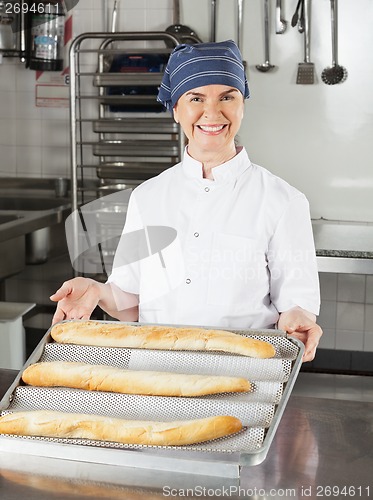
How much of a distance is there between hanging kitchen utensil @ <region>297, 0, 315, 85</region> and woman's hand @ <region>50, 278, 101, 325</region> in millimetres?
2397

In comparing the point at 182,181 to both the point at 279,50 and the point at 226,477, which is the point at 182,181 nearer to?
the point at 226,477

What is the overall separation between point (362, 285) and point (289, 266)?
2187 millimetres

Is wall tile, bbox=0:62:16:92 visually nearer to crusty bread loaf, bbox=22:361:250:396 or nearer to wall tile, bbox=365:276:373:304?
wall tile, bbox=365:276:373:304

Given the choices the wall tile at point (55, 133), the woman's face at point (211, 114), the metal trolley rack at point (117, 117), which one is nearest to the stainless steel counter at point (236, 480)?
the woman's face at point (211, 114)

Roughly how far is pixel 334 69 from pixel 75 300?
2.53m

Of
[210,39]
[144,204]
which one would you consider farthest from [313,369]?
[144,204]

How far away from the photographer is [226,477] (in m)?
1.15

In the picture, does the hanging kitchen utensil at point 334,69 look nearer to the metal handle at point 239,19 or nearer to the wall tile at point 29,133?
the metal handle at point 239,19

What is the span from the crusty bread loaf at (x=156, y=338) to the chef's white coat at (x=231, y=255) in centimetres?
45

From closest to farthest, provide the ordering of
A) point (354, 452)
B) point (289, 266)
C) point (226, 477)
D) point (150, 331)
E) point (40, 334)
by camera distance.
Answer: point (226, 477) → point (354, 452) → point (150, 331) → point (289, 266) → point (40, 334)

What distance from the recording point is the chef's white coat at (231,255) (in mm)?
1988

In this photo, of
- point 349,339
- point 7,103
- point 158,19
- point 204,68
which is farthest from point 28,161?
point 204,68

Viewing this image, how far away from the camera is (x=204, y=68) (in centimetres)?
197

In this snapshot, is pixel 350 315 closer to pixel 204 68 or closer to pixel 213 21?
pixel 213 21
